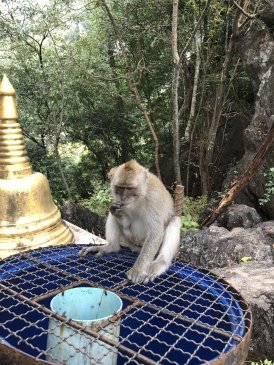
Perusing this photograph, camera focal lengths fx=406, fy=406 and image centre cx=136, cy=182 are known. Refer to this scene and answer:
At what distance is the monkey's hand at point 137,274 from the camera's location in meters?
2.44

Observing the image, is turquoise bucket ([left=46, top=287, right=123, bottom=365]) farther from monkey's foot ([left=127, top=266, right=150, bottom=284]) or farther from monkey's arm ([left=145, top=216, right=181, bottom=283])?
monkey's arm ([left=145, top=216, right=181, bottom=283])

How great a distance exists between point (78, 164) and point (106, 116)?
92.9 inches

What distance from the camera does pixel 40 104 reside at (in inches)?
393

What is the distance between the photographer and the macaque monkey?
304 cm

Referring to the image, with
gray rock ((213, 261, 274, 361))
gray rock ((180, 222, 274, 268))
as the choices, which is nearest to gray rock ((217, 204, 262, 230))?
gray rock ((180, 222, 274, 268))

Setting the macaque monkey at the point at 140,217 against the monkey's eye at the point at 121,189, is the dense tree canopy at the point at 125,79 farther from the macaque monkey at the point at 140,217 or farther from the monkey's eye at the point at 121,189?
the monkey's eye at the point at 121,189

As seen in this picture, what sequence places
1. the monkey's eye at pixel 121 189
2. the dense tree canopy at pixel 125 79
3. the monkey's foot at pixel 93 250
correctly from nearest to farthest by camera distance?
the monkey's foot at pixel 93 250 < the monkey's eye at pixel 121 189 < the dense tree canopy at pixel 125 79

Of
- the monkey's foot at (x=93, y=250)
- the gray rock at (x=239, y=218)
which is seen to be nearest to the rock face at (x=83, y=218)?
the gray rock at (x=239, y=218)

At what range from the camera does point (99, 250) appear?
287 centimetres

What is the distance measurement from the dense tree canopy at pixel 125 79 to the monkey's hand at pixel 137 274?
5.01m

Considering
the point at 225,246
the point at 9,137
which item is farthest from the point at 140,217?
the point at 225,246

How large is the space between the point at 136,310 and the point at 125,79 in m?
6.88

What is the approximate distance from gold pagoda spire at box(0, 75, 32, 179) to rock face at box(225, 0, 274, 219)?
5334mm

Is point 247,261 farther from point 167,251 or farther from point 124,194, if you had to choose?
point 124,194
